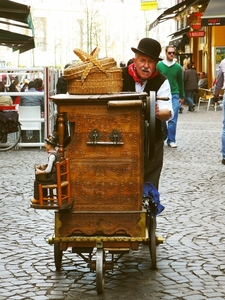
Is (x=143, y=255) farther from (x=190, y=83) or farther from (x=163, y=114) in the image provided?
(x=190, y=83)

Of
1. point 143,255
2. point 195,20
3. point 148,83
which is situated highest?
point 195,20

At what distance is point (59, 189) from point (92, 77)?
2.73 ft

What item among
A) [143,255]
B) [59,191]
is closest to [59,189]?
[59,191]

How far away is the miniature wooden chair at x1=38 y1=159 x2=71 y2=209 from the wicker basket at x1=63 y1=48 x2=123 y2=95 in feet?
1.76

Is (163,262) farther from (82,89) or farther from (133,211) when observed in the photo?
(82,89)

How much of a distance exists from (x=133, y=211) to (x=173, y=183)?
5277mm

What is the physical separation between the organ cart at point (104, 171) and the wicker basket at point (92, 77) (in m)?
0.12

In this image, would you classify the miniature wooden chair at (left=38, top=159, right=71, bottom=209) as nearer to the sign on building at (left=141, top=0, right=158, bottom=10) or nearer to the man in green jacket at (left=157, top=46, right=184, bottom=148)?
the man in green jacket at (left=157, top=46, right=184, bottom=148)

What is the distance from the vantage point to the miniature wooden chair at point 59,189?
5.43 meters

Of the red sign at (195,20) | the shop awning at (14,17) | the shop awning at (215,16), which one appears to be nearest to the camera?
the shop awning at (14,17)

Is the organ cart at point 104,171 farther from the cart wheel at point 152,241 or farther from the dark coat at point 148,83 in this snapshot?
the dark coat at point 148,83

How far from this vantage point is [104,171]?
560 cm

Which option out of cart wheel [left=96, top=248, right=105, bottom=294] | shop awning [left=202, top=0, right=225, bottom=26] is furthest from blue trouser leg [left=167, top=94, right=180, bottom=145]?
cart wheel [left=96, top=248, right=105, bottom=294]

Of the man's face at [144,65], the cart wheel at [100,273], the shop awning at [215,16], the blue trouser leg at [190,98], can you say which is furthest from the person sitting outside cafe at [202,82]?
the cart wheel at [100,273]
